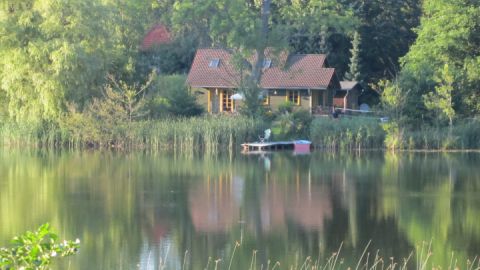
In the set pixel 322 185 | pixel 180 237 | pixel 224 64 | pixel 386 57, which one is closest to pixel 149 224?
pixel 180 237

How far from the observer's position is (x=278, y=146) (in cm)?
3559

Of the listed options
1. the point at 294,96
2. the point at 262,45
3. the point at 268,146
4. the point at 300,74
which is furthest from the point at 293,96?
the point at 268,146

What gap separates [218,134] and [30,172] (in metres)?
9.45

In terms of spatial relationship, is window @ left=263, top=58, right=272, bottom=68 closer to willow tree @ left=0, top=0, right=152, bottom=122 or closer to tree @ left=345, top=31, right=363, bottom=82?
tree @ left=345, top=31, right=363, bottom=82

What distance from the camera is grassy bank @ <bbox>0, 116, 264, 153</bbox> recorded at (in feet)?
113

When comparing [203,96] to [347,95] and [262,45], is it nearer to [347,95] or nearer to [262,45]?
[347,95]

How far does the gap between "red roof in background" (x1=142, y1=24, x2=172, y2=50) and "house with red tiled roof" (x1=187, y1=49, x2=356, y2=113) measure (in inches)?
225

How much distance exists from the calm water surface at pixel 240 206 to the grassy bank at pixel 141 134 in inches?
110

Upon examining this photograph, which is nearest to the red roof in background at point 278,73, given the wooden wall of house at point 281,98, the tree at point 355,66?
the wooden wall of house at point 281,98

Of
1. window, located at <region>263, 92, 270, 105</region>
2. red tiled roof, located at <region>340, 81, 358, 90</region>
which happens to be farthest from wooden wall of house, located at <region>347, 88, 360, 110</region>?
window, located at <region>263, 92, 270, 105</region>

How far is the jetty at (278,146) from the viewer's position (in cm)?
3459

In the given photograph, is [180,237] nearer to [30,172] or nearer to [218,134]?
[30,172]

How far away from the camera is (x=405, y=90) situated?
3519 centimetres

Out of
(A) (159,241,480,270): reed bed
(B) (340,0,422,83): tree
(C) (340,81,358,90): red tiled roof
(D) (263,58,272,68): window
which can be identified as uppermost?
(B) (340,0,422,83): tree
